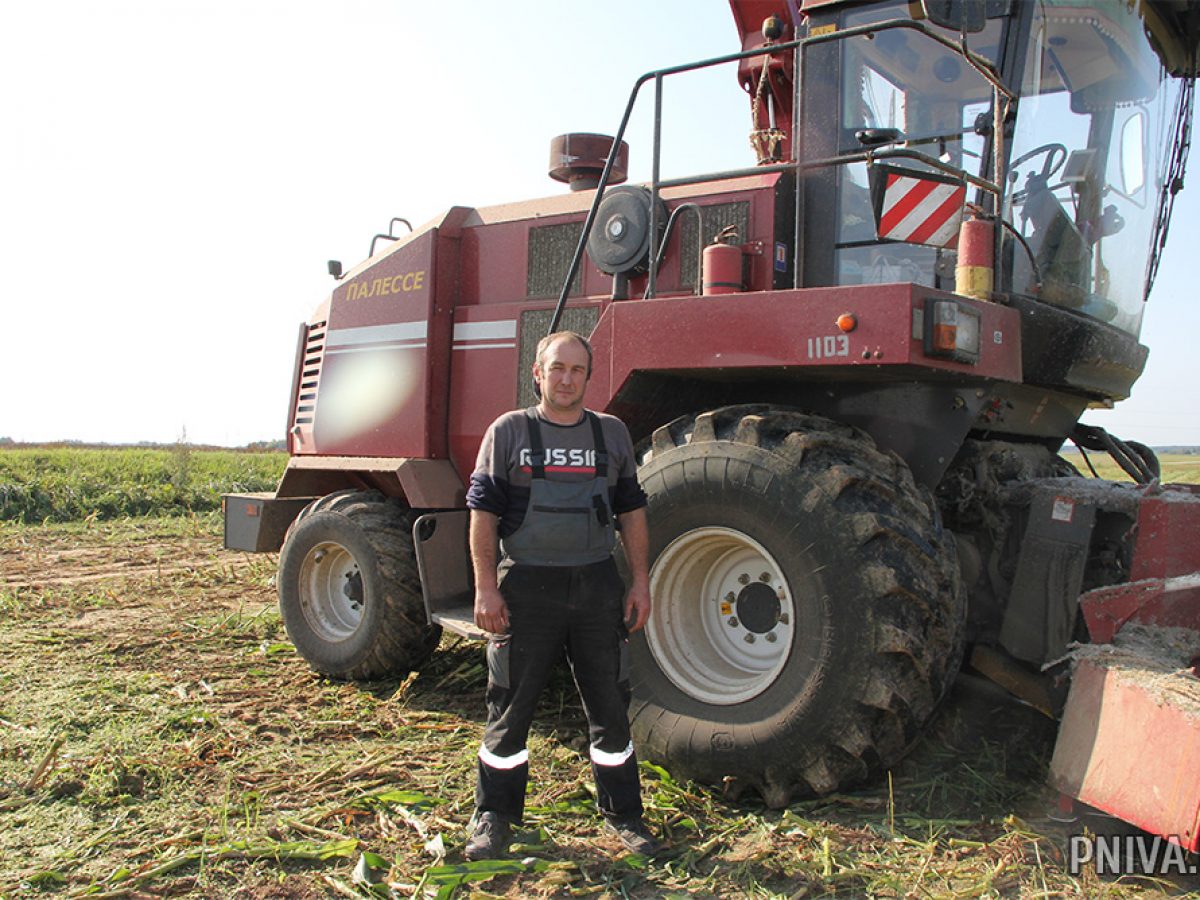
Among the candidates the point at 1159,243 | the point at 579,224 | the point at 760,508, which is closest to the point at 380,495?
the point at 579,224

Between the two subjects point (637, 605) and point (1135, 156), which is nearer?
point (637, 605)

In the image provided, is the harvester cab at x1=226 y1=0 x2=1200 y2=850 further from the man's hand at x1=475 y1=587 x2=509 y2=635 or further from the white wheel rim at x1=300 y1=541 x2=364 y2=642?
the man's hand at x1=475 y1=587 x2=509 y2=635

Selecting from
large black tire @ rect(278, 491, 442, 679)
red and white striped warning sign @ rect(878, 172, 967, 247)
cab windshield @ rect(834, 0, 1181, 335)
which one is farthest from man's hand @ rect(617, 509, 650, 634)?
large black tire @ rect(278, 491, 442, 679)

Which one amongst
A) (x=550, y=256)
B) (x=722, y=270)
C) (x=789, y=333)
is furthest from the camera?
(x=550, y=256)

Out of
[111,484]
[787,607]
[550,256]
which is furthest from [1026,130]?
[111,484]

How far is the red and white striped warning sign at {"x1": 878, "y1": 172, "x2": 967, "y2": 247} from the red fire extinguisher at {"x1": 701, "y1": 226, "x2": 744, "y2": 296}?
0.78m

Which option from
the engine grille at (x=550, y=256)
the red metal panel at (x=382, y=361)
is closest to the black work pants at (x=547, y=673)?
the engine grille at (x=550, y=256)

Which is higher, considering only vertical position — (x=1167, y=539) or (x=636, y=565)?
(x=1167, y=539)

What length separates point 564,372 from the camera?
366cm

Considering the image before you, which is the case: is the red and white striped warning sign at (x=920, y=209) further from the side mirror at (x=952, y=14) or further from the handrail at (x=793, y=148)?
the side mirror at (x=952, y=14)

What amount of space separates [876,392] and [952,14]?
1.47 m

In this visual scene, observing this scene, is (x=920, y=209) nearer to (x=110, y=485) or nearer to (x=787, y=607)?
(x=787, y=607)

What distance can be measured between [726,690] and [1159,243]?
341 centimetres

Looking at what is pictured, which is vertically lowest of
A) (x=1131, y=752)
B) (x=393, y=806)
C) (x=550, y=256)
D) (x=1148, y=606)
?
(x=393, y=806)
